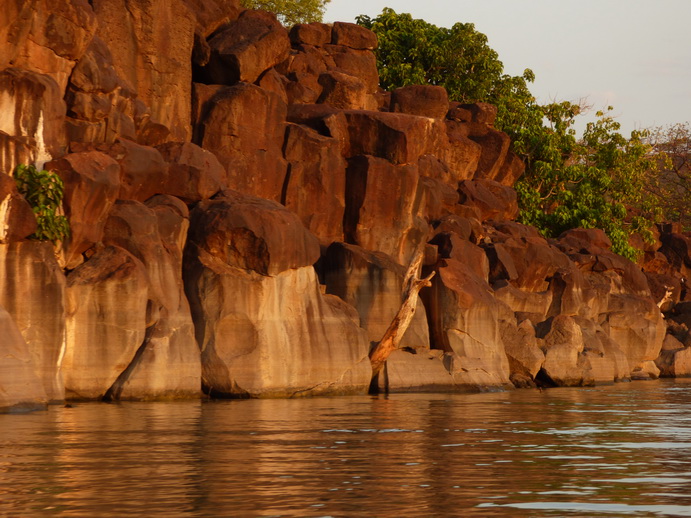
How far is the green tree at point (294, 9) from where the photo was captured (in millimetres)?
56688

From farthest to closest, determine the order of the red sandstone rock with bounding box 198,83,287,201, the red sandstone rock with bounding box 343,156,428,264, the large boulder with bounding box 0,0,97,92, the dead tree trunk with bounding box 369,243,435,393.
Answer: the red sandstone rock with bounding box 343,156,428,264
the red sandstone rock with bounding box 198,83,287,201
the dead tree trunk with bounding box 369,243,435,393
the large boulder with bounding box 0,0,97,92

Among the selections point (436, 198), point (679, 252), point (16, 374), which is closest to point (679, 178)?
point (679, 252)

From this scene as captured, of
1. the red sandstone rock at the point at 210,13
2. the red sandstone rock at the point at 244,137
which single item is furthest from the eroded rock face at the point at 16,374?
the red sandstone rock at the point at 210,13

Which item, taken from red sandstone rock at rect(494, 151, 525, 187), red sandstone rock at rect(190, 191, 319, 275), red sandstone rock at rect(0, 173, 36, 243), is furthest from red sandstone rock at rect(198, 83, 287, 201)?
red sandstone rock at rect(494, 151, 525, 187)

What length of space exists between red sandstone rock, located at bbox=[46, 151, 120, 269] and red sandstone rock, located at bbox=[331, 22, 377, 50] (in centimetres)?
2025

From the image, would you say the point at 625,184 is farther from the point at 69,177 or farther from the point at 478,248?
the point at 69,177

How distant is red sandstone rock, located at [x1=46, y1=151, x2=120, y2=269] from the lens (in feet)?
77.3

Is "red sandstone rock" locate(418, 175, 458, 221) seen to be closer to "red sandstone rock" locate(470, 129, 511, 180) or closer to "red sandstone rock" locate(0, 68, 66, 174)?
A: "red sandstone rock" locate(470, 129, 511, 180)

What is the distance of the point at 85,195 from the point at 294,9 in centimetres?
3639

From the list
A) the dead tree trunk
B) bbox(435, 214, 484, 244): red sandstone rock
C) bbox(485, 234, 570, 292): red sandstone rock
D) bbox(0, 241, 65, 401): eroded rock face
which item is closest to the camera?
bbox(0, 241, 65, 401): eroded rock face

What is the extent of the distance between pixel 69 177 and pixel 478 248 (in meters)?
17.2

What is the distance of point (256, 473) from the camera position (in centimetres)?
1036

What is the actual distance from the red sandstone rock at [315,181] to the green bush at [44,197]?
11.7 m

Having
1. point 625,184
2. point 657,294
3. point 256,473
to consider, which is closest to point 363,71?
point 625,184
